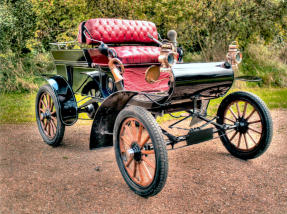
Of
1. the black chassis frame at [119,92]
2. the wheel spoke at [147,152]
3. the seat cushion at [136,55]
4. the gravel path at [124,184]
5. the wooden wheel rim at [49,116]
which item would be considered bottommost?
the gravel path at [124,184]

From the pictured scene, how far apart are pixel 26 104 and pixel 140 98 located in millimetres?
4738

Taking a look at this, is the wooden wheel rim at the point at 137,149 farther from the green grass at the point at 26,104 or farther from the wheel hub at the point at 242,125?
the green grass at the point at 26,104

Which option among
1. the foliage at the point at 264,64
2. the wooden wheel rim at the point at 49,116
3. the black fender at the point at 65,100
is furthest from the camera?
the foliage at the point at 264,64

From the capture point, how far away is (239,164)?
136 inches

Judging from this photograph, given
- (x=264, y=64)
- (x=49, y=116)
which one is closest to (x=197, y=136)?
(x=49, y=116)

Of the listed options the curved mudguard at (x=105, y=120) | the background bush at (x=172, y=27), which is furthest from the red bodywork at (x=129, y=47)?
the background bush at (x=172, y=27)

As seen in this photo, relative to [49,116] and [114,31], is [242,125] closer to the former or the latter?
[114,31]

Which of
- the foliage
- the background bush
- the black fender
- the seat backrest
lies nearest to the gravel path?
the black fender

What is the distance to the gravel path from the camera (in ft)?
8.54

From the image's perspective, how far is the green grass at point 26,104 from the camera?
5801mm

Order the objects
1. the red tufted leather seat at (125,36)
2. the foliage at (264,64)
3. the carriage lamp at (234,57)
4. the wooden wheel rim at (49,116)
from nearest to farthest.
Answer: the carriage lamp at (234,57) → the red tufted leather seat at (125,36) → the wooden wheel rim at (49,116) → the foliage at (264,64)

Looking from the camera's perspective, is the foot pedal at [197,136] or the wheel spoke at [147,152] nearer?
the wheel spoke at [147,152]

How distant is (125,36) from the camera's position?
439 cm

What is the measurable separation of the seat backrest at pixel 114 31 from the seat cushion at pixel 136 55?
0.36 meters
